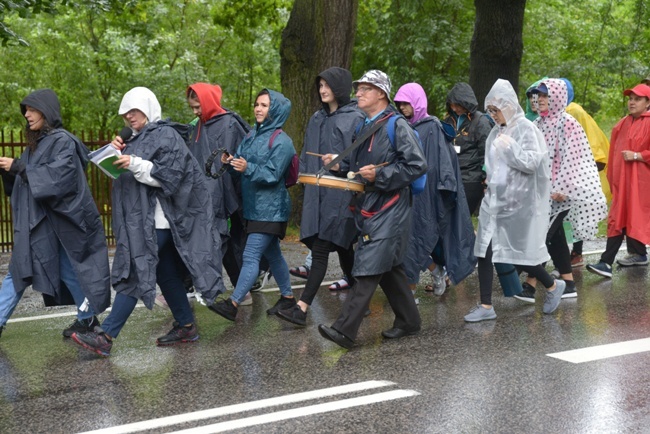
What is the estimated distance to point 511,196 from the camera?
7.43 metres

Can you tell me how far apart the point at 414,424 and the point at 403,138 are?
2231 mm

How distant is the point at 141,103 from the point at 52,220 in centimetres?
102

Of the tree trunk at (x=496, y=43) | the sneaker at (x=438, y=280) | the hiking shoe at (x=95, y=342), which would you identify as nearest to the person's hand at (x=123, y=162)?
the hiking shoe at (x=95, y=342)

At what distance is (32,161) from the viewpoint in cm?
655

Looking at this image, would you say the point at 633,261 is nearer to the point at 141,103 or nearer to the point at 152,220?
the point at 152,220

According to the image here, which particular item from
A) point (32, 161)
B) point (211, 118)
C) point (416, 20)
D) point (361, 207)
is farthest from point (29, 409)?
point (416, 20)

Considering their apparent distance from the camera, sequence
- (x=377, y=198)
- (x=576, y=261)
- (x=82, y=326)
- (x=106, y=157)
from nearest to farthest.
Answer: (x=106, y=157)
(x=377, y=198)
(x=82, y=326)
(x=576, y=261)

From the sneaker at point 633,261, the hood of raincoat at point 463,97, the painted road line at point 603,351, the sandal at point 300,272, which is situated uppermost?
the hood of raincoat at point 463,97

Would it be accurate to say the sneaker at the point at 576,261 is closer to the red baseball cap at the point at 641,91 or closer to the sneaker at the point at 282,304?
the red baseball cap at the point at 641,91

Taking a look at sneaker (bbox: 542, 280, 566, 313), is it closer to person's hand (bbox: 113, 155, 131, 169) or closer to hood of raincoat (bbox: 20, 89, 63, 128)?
person's hand (bbox: 113, 155, 131, 169)

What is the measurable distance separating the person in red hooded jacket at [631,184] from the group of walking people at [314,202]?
5cm

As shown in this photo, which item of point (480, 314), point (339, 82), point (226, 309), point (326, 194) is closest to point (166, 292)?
point (226, 309)

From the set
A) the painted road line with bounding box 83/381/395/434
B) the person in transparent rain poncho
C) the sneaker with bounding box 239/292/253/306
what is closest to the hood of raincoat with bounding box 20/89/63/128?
the sneaker with bounding box 239/292/253/306

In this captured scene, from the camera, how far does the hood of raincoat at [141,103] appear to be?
6434 mm
